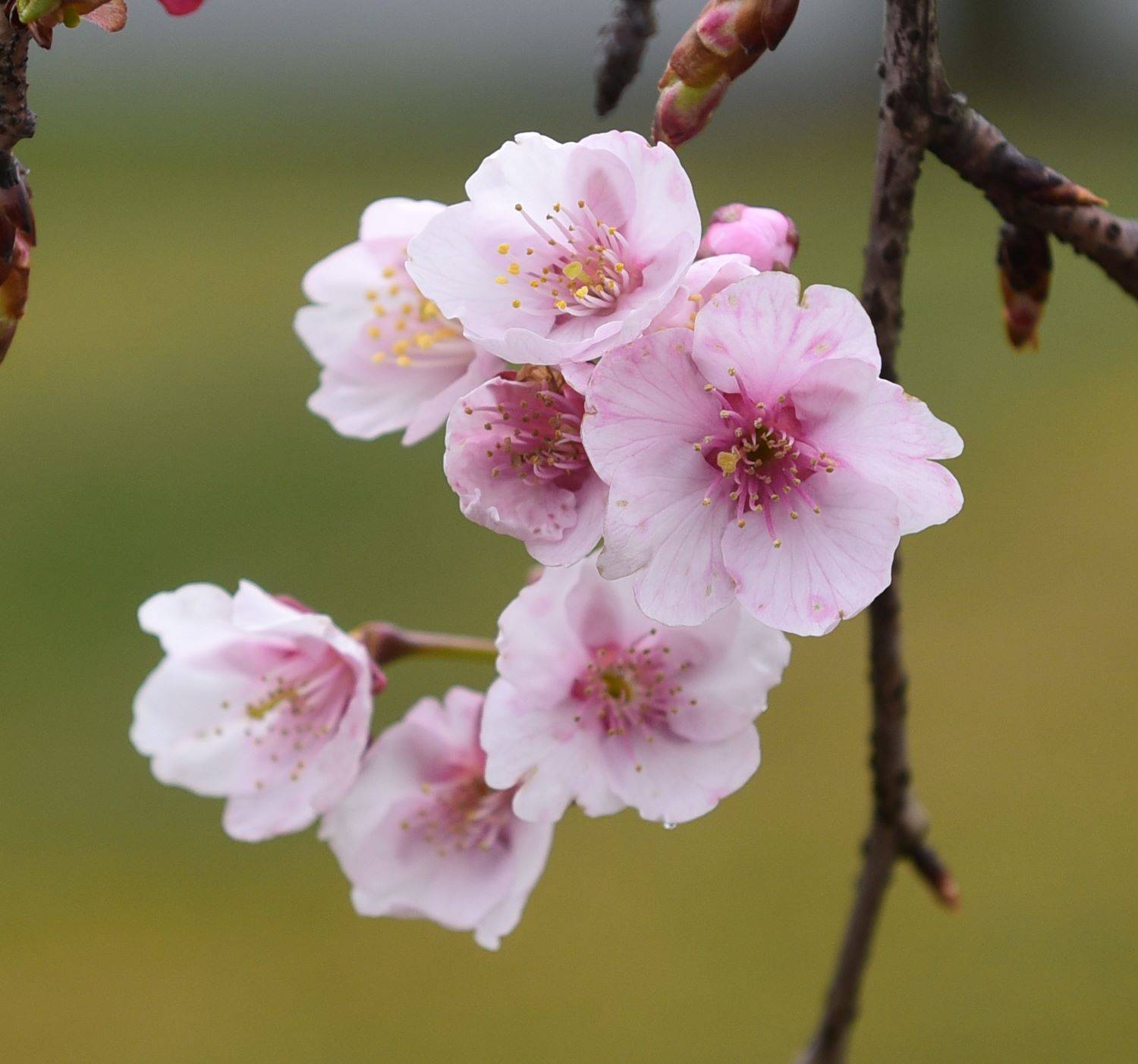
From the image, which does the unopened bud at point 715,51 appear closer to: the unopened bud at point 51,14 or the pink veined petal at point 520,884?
the unopened bud at point 51,14

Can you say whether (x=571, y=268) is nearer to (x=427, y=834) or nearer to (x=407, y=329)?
(x=407, y=329)

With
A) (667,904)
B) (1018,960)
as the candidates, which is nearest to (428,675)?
(667,904)

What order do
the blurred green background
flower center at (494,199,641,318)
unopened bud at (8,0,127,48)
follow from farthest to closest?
the blurred green background < flower center at (494,199,641,318) < unopened bud at (8,0,127,48)

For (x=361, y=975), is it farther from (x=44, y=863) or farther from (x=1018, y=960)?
(x=1018, y=960)

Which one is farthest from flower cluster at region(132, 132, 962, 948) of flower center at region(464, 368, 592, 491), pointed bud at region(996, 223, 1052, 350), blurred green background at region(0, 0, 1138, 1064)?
blurred green background at region(0, 0, 1138, 1064)

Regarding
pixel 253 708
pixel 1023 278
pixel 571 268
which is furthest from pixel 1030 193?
pixel 253 708

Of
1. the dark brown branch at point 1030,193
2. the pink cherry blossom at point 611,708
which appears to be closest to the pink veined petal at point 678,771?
the pink cherry blossom at point 611,708

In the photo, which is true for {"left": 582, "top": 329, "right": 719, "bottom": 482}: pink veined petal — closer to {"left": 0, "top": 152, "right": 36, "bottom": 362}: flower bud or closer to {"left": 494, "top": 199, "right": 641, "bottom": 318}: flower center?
{"left": 494, "top": 199, "right": 641, "bottom": 318}: flower center
